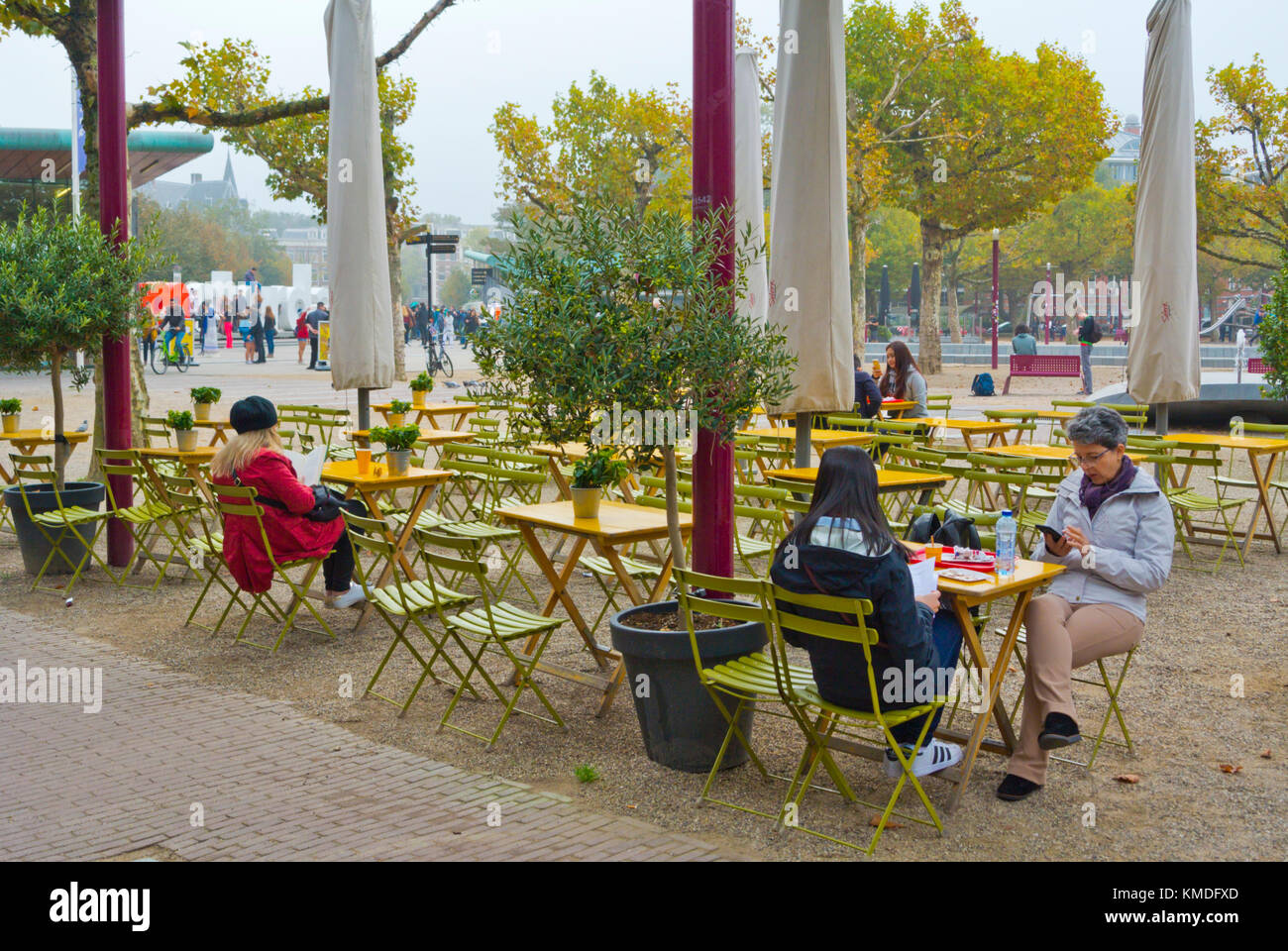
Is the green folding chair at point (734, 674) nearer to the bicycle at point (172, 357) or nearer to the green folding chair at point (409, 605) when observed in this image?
the green folding chair at point (409, 605)

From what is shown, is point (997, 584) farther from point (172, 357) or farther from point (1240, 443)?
point (172, 357)

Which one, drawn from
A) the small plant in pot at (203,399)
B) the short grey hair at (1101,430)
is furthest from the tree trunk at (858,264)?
the short grey hair at (1101,430)

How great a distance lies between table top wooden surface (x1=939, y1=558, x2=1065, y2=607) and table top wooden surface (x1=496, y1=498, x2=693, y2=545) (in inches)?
60.8

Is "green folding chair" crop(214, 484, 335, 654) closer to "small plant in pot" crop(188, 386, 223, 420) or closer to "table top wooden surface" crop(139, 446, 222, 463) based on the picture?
"table top wooden surface" crop(139, 446, 222, 463)

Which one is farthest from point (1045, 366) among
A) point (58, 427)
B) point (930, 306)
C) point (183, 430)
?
point (58, 427)

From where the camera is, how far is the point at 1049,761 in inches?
199

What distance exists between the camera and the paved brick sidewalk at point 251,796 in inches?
166

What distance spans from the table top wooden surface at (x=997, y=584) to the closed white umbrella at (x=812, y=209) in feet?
8.99

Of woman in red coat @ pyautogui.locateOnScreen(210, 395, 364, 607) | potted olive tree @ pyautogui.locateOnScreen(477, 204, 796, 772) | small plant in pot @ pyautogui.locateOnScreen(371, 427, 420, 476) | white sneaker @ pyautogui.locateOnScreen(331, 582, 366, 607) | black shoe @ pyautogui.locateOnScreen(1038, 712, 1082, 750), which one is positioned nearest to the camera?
black shoe @ pyautogui.locateOnScreen(1038, 712, 1082, 750)

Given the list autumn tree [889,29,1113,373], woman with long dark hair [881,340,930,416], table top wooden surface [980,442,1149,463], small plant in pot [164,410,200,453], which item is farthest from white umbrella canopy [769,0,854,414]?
autumn tree [889,29,1113,373]

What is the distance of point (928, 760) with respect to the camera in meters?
4.62

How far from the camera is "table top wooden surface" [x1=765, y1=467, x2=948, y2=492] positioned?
7.38m

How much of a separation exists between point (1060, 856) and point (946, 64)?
1240 inches

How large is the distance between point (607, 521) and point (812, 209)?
2.67 meters
